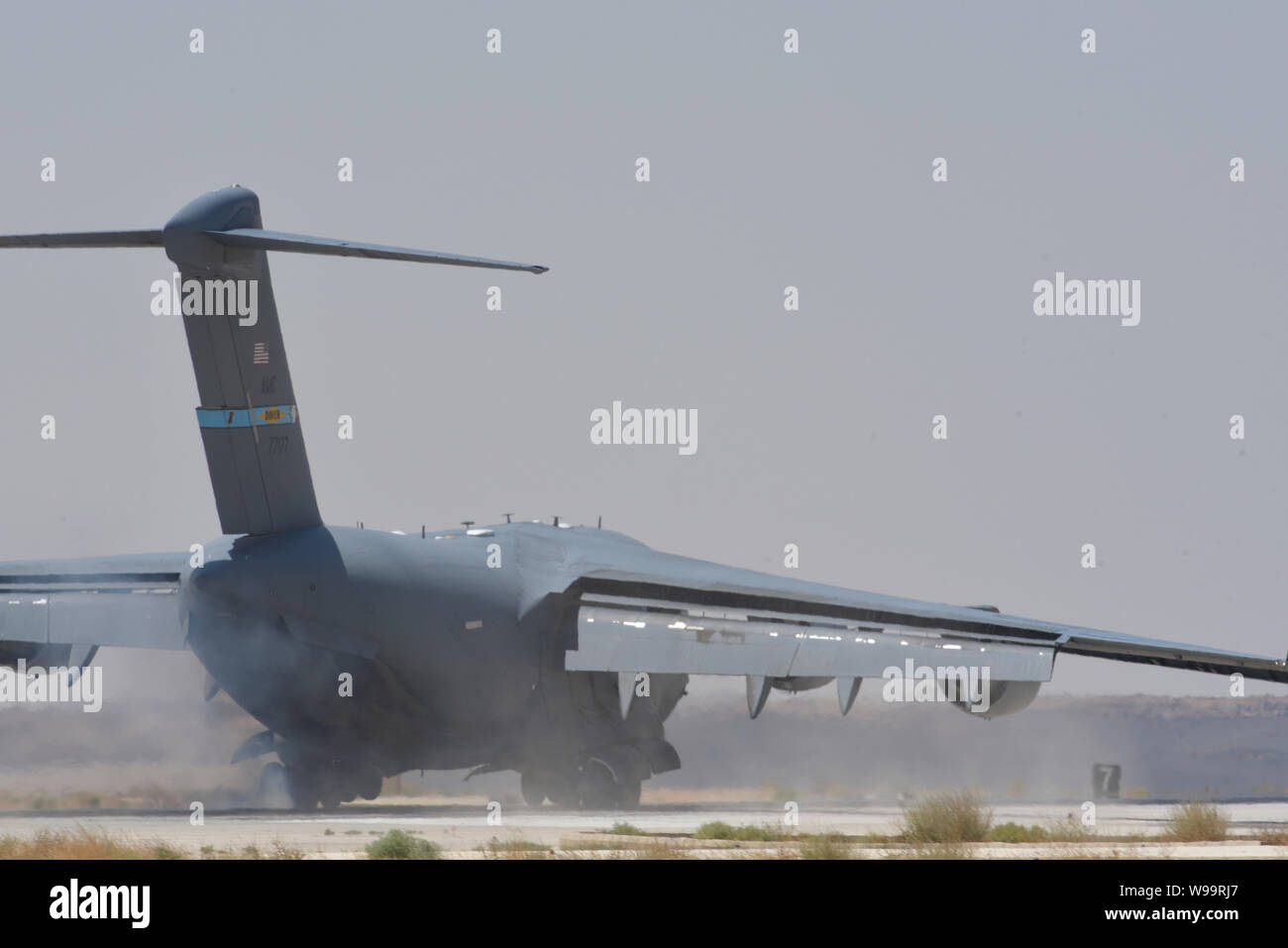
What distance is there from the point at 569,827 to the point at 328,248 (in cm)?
698

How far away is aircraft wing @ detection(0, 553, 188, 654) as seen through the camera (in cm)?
2430

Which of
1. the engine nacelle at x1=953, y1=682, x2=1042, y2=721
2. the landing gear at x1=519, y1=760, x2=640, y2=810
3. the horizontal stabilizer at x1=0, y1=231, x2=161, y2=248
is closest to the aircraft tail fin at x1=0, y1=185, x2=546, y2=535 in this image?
the horizontal stabilizer at x1=0, y1=231, x2=161, y2=248

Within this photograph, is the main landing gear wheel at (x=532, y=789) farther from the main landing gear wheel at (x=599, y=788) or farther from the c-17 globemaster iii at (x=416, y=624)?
the main landing gear wheel at (x=599, y=788)

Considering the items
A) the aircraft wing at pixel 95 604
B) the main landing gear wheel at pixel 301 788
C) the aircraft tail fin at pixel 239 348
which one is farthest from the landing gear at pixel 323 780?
the aircraft tail fin at pixel 239 348

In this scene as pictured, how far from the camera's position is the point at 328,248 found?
19.8 meters

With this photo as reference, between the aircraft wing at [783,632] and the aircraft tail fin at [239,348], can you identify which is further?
the aircraft wing at [783,632]

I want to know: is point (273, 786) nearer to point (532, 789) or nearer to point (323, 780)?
point (323, 780)

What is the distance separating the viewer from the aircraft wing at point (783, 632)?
69.9ft

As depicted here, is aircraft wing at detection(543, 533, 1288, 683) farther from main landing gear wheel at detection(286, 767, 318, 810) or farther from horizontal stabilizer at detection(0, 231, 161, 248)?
horizontal stabilizer at detection(0, 231, 161, 248)

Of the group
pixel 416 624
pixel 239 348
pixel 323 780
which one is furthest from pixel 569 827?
pixel 239 348

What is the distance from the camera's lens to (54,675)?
84.9ft

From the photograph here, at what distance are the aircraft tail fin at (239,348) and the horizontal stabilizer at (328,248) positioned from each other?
1cm

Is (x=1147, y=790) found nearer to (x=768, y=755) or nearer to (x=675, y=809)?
(x=768, y=755)
